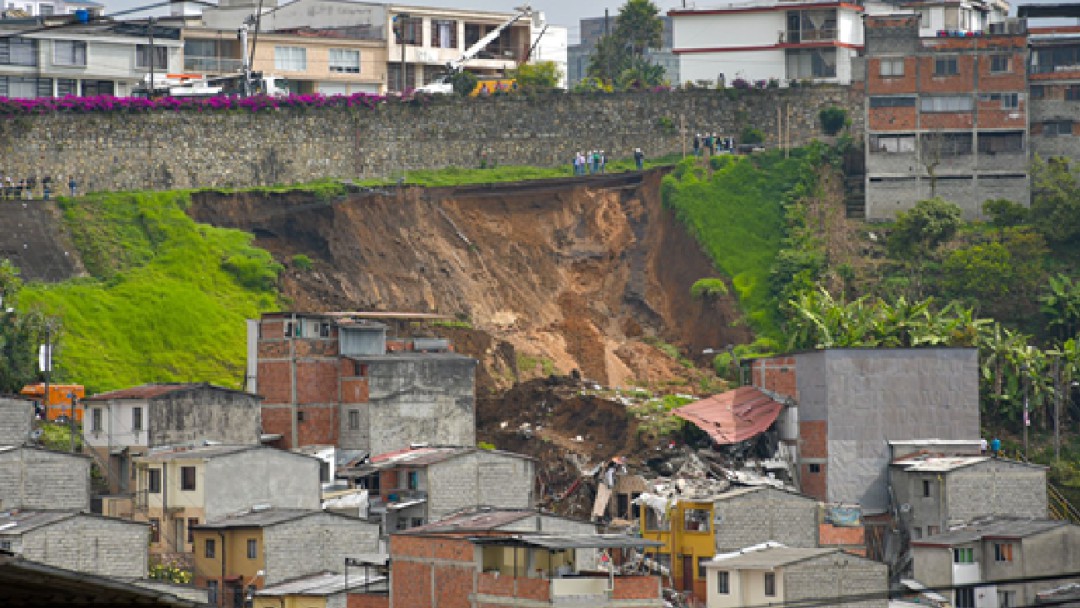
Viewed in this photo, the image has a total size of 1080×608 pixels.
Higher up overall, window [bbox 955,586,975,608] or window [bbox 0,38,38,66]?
window [bbox 0,38,38,66]

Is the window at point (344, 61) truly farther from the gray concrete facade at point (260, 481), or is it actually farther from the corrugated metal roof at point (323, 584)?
the corrugated metal roof at point (323, 584)

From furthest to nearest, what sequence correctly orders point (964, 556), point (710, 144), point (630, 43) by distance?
point (630, 43), point (710, 144), point (964, 556)

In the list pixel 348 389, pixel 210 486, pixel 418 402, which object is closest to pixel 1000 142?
pixel 418 402

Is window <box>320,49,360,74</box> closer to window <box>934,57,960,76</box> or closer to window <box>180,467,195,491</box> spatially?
window <box>934,57,960,76</box>

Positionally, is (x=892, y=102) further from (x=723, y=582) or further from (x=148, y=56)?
(x=723, y=582)

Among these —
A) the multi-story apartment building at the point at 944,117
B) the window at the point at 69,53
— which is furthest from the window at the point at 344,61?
the multi-story apartment building at the point at 944,117

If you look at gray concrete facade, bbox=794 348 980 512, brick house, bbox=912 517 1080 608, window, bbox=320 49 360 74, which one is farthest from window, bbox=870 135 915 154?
brick house, bbox=912 517 1080 608

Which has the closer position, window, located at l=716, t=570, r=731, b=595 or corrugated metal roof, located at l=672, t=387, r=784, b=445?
window, located at l=716, t=570, r=731, b=595
